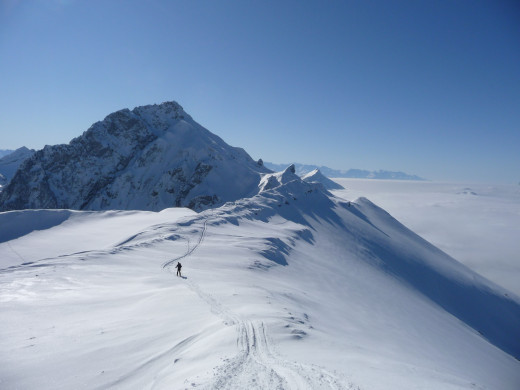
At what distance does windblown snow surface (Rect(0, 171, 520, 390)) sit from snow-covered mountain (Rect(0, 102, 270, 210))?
47.2 m

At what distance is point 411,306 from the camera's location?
31250 millimetres

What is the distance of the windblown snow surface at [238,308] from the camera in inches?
346

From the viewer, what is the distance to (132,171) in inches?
4141

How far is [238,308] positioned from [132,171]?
104 metres

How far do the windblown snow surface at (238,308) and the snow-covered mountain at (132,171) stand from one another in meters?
47.2

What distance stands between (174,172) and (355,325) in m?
93.6

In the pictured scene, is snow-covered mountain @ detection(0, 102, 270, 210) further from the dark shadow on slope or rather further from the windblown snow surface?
the dark shadow on slope

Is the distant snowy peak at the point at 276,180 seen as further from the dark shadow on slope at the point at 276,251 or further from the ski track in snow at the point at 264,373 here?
the ski track in snow at the point at 264,373

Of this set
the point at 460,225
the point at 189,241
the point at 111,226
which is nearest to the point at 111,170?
the point at 111,226

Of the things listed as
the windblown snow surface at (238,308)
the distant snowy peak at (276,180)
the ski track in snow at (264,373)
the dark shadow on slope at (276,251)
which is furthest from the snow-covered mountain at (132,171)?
the ski track in snow at (264,373)

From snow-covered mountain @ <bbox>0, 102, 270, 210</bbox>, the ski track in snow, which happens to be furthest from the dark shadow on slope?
snow-covered mountain @ <bbox>0, 102, 270, 210</bbox>

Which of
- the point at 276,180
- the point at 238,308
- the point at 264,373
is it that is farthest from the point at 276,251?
the point at 276,180

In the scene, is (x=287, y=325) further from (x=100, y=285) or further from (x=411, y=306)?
(x=411, y=306)

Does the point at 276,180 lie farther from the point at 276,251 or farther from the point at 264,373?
the point at 264,373
